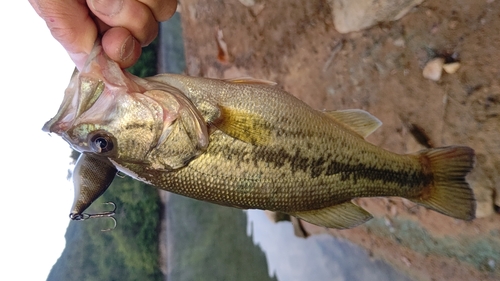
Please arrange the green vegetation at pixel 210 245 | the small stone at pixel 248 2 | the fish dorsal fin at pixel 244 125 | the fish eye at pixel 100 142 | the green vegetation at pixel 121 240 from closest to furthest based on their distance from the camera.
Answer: the fish eye at pixel 100 142 < the fish dorsal fin at pixel 244 125 < the small stone at pixel 248 2 < the green vegetation at pixel 121 240 < the green vegetation at pixel 210 245

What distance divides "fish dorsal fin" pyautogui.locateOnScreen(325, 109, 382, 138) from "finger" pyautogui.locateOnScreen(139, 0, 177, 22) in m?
0.68

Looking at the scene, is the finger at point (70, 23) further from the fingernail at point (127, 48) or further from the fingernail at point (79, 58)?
the fingernail at point (127, 48)

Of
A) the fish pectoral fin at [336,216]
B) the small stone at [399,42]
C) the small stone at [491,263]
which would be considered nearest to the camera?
the fish pectoral fin at [336,216]

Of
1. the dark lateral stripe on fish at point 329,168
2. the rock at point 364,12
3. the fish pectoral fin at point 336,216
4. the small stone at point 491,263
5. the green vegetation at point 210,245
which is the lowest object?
the green vegetation at point 210,245

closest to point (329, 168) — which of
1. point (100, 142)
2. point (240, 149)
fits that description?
point (240, 149)

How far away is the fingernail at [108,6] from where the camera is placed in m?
1.09

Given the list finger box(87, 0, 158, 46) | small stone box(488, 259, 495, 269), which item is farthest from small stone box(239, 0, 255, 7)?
small stone box(488, 259, 495, 269)

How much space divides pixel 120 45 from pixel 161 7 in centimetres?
25

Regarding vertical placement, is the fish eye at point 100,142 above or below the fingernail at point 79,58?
below

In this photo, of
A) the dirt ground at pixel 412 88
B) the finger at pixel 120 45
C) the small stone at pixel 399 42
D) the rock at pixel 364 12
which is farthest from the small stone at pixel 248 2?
the finger at pixel 120 45

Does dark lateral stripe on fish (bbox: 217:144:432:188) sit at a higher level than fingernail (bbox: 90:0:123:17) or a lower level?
lower

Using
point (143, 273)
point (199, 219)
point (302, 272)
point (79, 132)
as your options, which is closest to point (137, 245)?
point (143, 273)

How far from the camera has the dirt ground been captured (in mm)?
1709

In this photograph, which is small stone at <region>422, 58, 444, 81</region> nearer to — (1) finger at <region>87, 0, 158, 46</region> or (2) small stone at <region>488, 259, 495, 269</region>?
(2) small stone at <region>488, 259, 495, 269</region>
